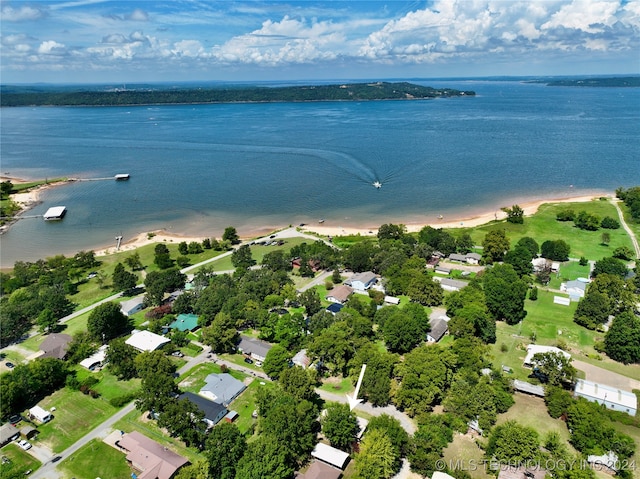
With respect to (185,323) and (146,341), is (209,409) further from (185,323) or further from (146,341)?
(185,323)

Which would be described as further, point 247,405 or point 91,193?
point 91,193

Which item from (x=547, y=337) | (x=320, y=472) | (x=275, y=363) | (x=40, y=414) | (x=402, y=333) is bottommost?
(x=547, y=337)

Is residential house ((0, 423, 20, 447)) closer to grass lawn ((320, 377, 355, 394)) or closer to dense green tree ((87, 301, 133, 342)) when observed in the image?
dense green tree ((87, 301, 133, 342))

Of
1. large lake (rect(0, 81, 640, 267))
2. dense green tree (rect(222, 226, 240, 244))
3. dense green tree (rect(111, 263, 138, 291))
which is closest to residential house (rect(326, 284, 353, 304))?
dense green tree (rect(111, 263, 138, 291))

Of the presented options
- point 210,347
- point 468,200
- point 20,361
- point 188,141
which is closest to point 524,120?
point 468,200

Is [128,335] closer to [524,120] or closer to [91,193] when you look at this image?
[91,193]

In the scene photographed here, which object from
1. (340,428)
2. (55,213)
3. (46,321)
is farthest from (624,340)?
(55,213)

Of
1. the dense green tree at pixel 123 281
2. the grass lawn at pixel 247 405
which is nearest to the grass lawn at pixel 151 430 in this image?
the grass lawn at pixel 247 405
